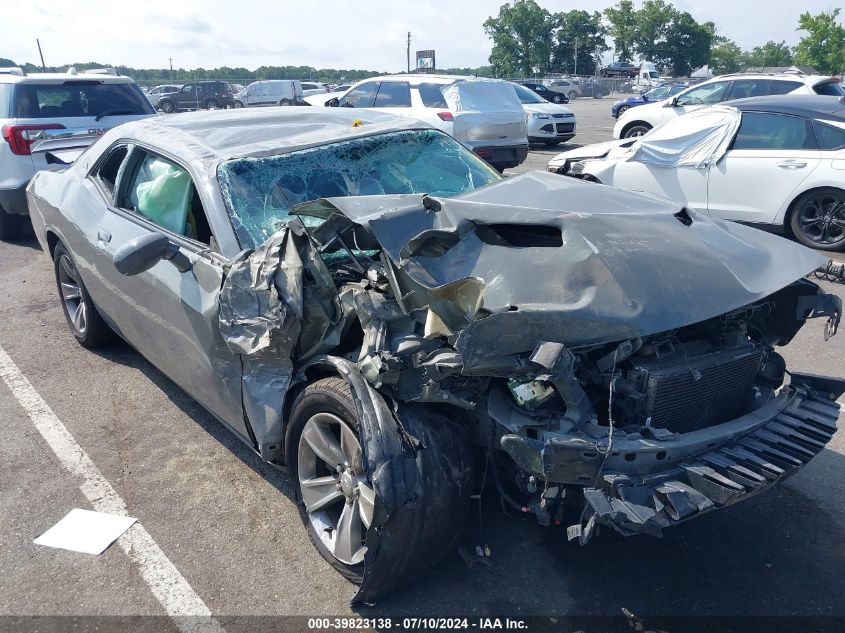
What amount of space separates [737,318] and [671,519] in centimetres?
110

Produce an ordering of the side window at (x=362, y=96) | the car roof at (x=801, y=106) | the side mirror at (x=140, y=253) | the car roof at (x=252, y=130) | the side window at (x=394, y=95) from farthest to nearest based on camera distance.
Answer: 1. the side window at (x=362, y=96)
2. the side window at (x=394, y=95)
3. the car roof at (x=801, y=106)
4. the car roof at (x=252, y=130)
5. the side mirror at (x=140, y=253)

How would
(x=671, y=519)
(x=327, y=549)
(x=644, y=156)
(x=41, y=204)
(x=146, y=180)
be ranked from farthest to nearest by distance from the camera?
(x=644, y=156) < (x=41, y=204) < (x=146, y=180) < (x=327, y=549) < (x=671, y=519)

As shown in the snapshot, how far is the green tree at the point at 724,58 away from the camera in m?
81.8

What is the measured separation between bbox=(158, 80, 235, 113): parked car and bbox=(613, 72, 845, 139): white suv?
25.8 m

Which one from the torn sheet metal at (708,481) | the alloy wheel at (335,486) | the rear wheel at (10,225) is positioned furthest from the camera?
the rear wheel at (10,225)

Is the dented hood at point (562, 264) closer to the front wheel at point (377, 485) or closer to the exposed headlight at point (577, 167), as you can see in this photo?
the front wheel at point (377, 485)

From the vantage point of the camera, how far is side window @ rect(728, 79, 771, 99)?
13.7 metres

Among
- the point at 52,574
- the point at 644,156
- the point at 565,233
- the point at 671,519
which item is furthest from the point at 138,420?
the point at 644,156

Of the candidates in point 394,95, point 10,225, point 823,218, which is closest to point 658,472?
point 823,218

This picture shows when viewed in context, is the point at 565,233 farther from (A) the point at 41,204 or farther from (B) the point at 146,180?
(A) the point at 41,204

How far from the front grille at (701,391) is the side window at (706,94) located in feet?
41.3

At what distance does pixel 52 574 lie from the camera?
3.14 m

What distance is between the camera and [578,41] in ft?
263

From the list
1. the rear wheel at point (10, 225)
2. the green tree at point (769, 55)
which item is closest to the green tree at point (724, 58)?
the green tree at point (769, 55)
